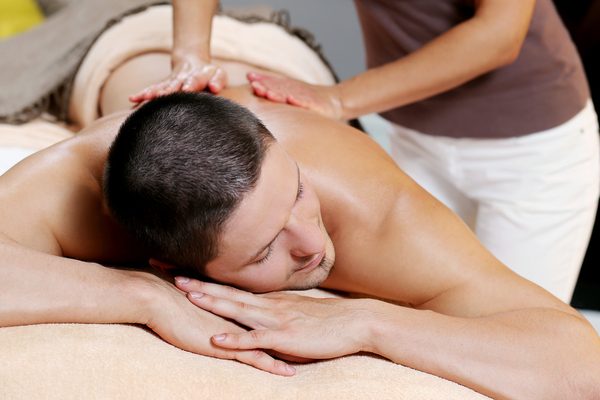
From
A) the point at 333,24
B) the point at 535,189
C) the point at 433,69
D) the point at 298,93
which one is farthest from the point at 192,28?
the point at 333,24

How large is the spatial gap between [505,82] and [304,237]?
0.83m

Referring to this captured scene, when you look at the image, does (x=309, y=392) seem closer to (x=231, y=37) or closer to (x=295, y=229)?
(x=295, y=229)

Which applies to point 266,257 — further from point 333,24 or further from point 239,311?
point 333,24

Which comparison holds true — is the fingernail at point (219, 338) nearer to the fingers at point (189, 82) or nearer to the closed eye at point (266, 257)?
the closed eye at point (266, 257)

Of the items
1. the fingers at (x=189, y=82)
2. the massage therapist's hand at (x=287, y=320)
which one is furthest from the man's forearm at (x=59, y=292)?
the fingers at (x=189, y=82)

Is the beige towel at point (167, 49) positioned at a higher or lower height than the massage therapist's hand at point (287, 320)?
higher

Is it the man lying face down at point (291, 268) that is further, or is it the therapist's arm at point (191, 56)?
the therapist's arm at point (191, 56)

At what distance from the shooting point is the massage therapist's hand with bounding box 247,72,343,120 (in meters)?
1.61

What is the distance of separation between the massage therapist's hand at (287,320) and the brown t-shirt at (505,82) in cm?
79

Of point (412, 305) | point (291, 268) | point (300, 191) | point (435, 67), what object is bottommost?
point (412, 305)

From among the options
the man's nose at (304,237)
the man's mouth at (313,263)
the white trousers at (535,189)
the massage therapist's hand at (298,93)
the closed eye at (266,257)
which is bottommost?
the white trousers at (535,189)

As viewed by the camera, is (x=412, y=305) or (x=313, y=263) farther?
(x=412, y=305)

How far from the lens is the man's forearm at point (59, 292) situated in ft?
3.79

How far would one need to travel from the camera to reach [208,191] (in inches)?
46.2
